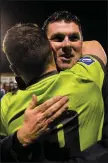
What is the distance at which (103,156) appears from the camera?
1074 millimetres

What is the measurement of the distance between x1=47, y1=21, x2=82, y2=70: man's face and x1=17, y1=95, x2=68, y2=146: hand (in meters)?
0.50

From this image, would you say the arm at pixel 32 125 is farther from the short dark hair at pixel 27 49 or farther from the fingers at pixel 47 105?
the short dark hair at pixel 27 49

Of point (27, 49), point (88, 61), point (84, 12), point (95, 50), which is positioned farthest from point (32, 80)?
point (84, 12)

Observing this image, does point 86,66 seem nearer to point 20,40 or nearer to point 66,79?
point 66,79

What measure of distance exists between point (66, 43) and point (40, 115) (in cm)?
57

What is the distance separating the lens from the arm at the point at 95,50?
4.25ft

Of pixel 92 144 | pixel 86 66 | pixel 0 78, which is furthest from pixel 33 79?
pixel 0 78

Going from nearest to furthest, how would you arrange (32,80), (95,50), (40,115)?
(40,115) → (32,80) → (95,50)

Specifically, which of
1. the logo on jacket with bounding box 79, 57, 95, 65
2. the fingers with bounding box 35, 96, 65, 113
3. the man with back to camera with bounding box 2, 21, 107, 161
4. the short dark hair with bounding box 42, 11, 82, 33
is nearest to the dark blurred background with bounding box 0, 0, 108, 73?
the short dark hair with bounding box 42, 11, 82, 33

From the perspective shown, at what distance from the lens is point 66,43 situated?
1.47 metres

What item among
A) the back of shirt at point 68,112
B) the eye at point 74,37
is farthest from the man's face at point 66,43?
the back of shirt at point 68,112

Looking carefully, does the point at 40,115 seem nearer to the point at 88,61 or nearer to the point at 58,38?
the point at 88,61

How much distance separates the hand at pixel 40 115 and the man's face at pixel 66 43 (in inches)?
19.6

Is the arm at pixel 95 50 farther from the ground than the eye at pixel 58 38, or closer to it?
closer to it
